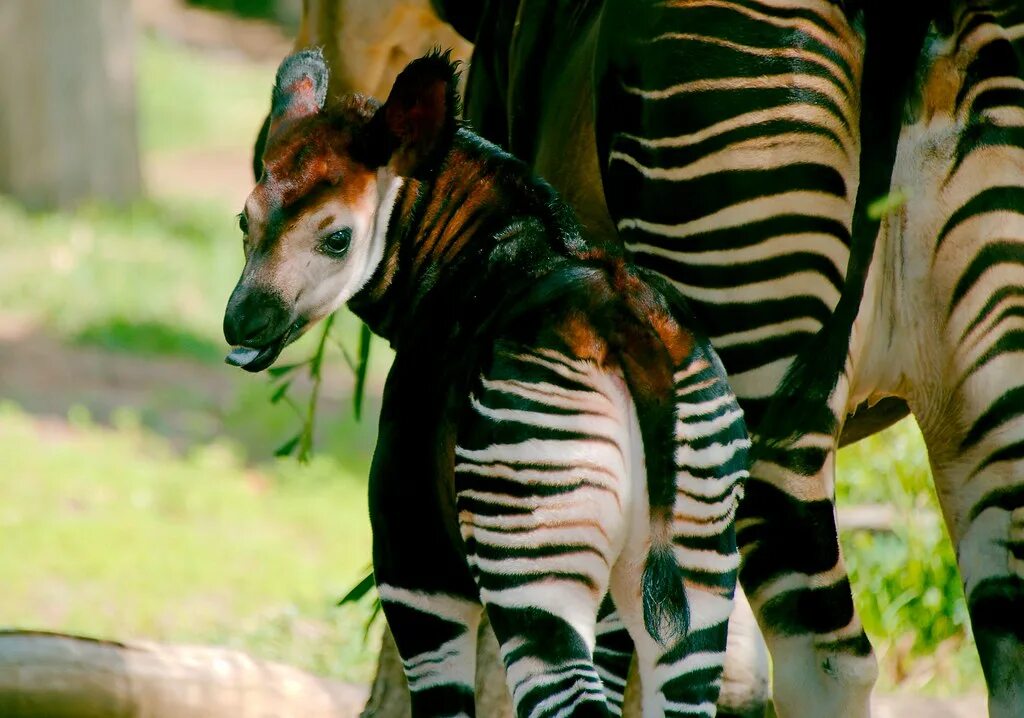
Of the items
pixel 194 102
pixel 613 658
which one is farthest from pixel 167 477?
pixel 194 102

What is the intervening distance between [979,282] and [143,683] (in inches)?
97.4

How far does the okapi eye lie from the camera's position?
2445 mm

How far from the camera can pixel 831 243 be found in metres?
2.65

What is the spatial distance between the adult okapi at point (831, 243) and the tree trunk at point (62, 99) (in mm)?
10384

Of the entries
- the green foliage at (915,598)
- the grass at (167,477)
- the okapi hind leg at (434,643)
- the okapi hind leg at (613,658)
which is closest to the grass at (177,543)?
the grass at (167,477)

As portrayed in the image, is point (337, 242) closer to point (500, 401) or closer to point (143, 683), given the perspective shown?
point (500, 401)

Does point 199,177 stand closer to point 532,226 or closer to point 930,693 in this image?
point 930,693

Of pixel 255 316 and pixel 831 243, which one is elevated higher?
pixel 831 243

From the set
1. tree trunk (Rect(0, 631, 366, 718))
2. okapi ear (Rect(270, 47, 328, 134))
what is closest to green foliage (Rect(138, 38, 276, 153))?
tree trunk (Rect(0, 631, 366, 718))

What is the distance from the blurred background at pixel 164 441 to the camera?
18.8ft

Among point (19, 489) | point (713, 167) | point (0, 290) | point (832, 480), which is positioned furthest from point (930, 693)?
point (0, 290)

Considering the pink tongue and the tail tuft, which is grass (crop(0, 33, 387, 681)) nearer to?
the pink tongue

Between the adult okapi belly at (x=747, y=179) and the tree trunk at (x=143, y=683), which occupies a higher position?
the adult okapi belly at (x=747, y=179)

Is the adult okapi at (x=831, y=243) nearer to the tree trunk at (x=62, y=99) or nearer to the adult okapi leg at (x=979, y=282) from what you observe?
the adult okapi leg at (x=979, y=282)
